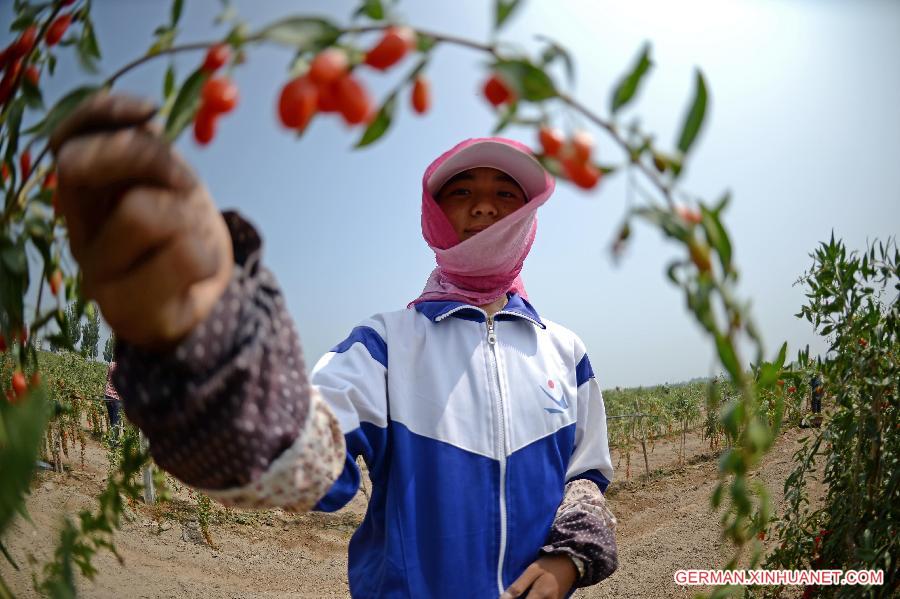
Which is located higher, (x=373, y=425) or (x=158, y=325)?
(x=158, y=325)

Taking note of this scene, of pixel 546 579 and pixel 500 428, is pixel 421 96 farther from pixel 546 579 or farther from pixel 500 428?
pixel 546 579

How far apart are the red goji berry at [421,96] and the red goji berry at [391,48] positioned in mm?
63

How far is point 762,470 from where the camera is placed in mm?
7805

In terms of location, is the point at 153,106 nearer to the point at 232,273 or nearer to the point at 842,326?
the point at 232,273

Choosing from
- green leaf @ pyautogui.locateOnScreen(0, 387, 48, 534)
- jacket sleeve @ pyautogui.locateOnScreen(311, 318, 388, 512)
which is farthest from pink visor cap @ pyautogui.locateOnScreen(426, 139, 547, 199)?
green leaf @ pyautogui.locateOnScreen(0, 387, 48, 534)

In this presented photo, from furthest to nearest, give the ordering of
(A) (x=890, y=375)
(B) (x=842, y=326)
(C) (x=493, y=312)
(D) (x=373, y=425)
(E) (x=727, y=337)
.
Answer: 1. (B) (x=842, y=326)
2. (A) (x=890, y=375)
3. (C) (x=493, y=312)
4. (D) (x=373, y=425)
5. (E) (x=727, y=337)

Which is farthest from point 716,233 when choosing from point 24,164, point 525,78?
point 24,164

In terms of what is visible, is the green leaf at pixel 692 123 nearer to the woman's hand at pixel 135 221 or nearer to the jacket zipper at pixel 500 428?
the woman's hand at pixel 135 221

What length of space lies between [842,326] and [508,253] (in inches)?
73.3

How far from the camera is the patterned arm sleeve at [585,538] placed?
1.37 meters

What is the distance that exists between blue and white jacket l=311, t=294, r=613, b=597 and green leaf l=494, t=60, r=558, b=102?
2.99 feet

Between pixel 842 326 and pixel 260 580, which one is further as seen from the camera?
pixel 260 580

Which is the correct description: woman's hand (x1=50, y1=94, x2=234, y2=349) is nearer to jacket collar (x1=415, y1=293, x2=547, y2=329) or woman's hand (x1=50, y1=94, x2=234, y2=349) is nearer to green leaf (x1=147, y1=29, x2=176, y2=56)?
green leaf (x1=147, y1=29, x2=176, y2=56)

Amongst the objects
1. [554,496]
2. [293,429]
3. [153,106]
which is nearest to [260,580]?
[554,496]
